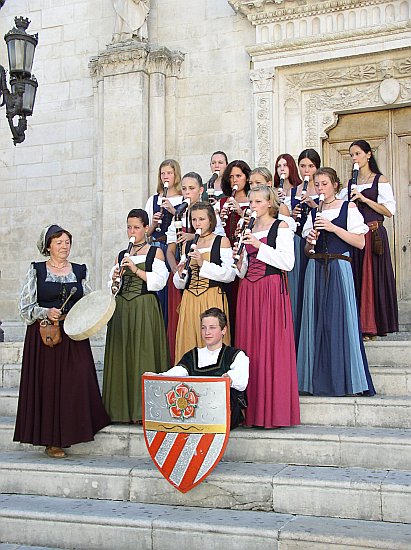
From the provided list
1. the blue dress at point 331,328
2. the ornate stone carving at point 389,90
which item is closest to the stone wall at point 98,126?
the ornate stone carving at point 389,90

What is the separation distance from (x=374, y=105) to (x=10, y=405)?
5.34 meters

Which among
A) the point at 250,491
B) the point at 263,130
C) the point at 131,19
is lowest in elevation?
the point at 250,491

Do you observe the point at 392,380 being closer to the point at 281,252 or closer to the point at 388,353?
the point at 388,353

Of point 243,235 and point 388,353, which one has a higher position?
point 243,235

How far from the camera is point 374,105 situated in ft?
28.9

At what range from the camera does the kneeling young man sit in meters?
4.90

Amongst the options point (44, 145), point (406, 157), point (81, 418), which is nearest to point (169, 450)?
point (81, 418)

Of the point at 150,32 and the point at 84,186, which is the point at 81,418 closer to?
the point at 84,186

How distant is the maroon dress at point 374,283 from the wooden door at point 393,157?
2.26 meters

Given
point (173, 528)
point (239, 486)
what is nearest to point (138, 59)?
point (239, 486)

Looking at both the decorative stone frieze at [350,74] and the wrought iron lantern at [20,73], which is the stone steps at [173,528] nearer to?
the wrought iron lantern at [20,73]

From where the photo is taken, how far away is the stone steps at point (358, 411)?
17.0 feet

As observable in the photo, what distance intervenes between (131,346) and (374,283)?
2182 mm

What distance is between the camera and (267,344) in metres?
5.19
